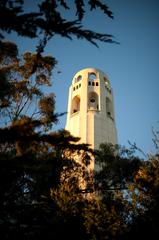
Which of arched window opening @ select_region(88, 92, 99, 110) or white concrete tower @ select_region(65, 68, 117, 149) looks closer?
white concrete tower @ select_region(65, 68, 117, 149)

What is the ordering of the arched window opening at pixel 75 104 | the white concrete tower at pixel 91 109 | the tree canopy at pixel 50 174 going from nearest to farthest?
the tree canopy at pixel 50 174 → the white concrete tower at pixel 91 109 → the arched window opening at pixel 75 104

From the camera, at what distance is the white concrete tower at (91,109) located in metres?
25.3

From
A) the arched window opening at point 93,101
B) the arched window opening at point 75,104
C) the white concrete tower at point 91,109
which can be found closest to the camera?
the white concrete tower at point 91,109

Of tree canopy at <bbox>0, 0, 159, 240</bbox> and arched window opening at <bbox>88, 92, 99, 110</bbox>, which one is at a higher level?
arched window opening at <bbox>88, 92, 99, 110</bbox>

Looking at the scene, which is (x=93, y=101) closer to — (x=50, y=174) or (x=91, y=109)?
(x=91, y=109)

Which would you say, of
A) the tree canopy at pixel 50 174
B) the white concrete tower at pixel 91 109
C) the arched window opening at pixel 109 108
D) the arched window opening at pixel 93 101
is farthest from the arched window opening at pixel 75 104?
the tree canopy at pixel 50 174

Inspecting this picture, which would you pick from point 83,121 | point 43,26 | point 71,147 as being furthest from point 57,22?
point 83,121

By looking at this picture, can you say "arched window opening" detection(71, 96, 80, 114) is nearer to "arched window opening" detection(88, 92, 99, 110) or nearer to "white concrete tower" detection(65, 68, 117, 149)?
"white concrete tower" detection(65, 68, 117, 149)

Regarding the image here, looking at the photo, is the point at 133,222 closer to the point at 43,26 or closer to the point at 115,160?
the point at 115,160

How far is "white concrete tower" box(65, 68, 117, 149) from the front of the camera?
25.3 metres

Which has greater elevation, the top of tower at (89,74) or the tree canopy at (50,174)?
the top of tower at (89,74)

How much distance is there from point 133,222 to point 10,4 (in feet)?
28.6

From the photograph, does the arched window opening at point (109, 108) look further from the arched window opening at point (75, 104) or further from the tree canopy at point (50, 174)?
the tree canopy at point (50, 174)

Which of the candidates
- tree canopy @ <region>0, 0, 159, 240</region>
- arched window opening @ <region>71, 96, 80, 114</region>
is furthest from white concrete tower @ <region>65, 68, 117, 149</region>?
tree canopy @ <region>0, 0, 159, 240</region>
